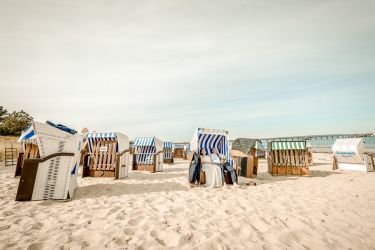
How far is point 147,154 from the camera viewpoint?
557 inches

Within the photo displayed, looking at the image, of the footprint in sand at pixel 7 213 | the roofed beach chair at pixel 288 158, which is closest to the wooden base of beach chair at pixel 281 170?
the roofed beach chair at pixel 288 158

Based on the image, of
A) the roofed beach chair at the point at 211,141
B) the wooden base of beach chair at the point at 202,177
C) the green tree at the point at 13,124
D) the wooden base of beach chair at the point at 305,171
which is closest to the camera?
the wooden base of beach chair at the point at 202,177

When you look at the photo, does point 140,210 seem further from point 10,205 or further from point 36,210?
point 10,205

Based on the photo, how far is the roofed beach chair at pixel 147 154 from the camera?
13.8 meters

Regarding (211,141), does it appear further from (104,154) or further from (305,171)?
(305,171)

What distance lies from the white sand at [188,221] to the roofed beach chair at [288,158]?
5.31 meters

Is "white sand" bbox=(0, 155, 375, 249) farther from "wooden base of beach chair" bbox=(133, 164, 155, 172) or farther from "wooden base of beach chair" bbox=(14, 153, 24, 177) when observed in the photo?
"wooden base of beach chair" bbox=(133, 164, 155, 172)

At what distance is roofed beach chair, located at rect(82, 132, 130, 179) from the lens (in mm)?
10219

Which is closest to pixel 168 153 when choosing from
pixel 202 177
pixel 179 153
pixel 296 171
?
pixel 179 153

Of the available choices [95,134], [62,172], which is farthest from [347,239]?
[95,134]

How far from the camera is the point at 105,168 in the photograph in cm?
1030

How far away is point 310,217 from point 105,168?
9250mm

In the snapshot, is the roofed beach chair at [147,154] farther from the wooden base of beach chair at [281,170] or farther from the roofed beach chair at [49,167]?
the wooden base of beach chair at [281,170]

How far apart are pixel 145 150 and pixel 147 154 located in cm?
34
